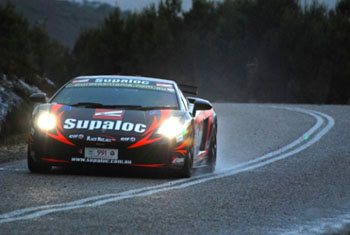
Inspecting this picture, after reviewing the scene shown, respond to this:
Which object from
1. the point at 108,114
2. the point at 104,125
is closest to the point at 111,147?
the point at 104,125

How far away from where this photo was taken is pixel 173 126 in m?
10.1

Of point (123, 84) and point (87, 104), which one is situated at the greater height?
point (123, 84)

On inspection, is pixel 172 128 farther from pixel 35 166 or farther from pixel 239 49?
pixel 239 49

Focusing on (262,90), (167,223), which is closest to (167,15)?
(262,90)

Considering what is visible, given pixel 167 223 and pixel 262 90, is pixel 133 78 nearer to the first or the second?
pixel 167 223

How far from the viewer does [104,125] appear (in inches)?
388

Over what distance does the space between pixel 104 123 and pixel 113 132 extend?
207 millimetres

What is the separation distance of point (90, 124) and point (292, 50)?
4279 cm

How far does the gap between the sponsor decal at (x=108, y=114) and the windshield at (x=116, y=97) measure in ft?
1.14

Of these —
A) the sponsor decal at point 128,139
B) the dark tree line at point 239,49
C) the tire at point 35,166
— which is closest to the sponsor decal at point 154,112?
the sponsor decal at point 128,139

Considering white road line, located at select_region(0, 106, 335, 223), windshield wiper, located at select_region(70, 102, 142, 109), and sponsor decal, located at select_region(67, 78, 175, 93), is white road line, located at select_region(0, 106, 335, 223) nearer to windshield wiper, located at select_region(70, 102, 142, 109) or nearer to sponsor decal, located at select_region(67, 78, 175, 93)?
windshield wiper, located at select_region(70, 102, 142, 109)

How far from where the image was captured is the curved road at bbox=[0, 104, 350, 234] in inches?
253

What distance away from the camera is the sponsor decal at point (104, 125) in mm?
9828

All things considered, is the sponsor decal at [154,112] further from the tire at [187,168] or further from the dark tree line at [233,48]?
the dark tree line at [233,48]
